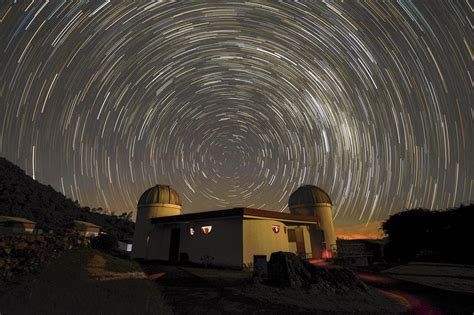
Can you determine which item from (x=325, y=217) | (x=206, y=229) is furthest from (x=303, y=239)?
(x=206, y=229)

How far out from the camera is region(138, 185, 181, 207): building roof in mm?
23828

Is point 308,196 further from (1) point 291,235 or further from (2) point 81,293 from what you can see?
(2) point 81,293

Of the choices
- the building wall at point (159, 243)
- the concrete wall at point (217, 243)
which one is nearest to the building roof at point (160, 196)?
the building wall at point (159, 243)

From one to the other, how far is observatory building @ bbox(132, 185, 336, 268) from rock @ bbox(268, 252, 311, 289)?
8.45ft

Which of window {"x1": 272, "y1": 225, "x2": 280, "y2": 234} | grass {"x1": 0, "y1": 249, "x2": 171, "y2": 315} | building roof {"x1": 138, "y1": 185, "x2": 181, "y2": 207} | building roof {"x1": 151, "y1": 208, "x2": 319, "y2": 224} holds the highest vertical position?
building roof {"x1": 138, "y1": 185, "x2": 181, "y2": 207}

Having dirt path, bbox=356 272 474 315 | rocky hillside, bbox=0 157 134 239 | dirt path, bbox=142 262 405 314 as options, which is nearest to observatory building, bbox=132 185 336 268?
dirt path, bbox=142 262 405 314

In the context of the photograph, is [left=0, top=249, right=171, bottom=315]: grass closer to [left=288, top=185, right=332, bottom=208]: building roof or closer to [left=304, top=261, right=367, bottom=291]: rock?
[left=304, top=261, right=367, bottom=291]: rock

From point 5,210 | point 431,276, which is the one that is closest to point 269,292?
point 431,276

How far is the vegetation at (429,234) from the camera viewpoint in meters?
26.4

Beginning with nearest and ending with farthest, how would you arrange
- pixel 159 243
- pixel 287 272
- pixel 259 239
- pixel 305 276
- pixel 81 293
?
1. pixel 81 293
2. pixel 287 272
3. pixel 305 276
4. pixel 259 239
5. pixel 159 243

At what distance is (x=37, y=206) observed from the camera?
5344cm

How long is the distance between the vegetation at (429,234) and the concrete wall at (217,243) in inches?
756

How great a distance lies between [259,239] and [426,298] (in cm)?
877

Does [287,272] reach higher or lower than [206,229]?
lower
